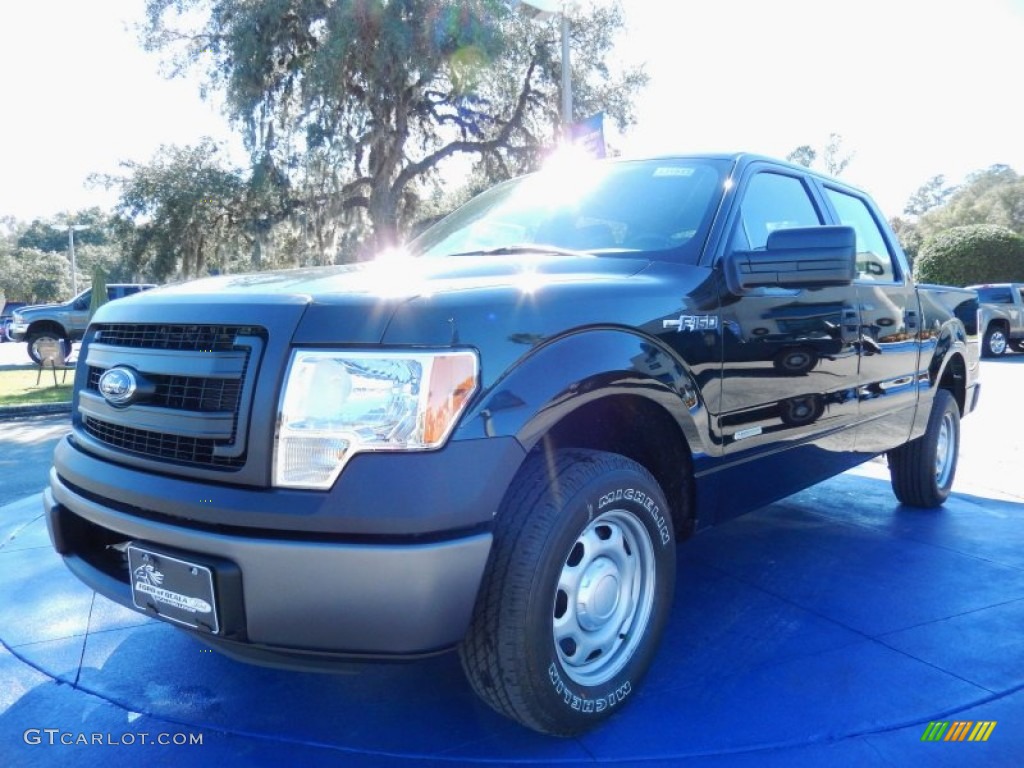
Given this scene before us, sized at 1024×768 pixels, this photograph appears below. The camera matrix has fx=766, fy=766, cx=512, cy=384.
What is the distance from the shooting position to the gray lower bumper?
182cm

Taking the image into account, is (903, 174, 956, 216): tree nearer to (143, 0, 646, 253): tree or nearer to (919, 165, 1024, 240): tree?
(919, 165, 1024, 240): tree

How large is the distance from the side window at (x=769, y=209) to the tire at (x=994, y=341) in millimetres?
18061

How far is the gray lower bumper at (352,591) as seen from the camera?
1823 mm

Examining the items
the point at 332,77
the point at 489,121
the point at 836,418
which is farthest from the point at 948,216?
the point at 836,418

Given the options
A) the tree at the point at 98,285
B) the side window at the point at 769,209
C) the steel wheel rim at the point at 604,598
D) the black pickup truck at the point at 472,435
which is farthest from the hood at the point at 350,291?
the tree at the point at 98,285

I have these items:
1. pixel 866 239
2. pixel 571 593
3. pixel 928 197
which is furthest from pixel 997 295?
pixel 928 197

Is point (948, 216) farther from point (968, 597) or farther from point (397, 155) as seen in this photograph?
point (968, 597)

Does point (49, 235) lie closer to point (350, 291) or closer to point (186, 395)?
point (186, 395)

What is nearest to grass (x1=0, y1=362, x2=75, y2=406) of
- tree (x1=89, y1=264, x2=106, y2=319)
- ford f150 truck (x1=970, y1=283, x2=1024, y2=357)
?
tree (x1=89, y1=264, x2=106, y2=319)

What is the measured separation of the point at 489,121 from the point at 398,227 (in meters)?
3.64

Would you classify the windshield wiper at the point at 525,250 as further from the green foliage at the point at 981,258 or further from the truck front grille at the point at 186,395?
the green foliage at the point at 981,258

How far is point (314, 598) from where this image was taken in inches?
73.0

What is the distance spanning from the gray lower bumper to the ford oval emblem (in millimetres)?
533

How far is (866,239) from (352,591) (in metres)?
3.61
